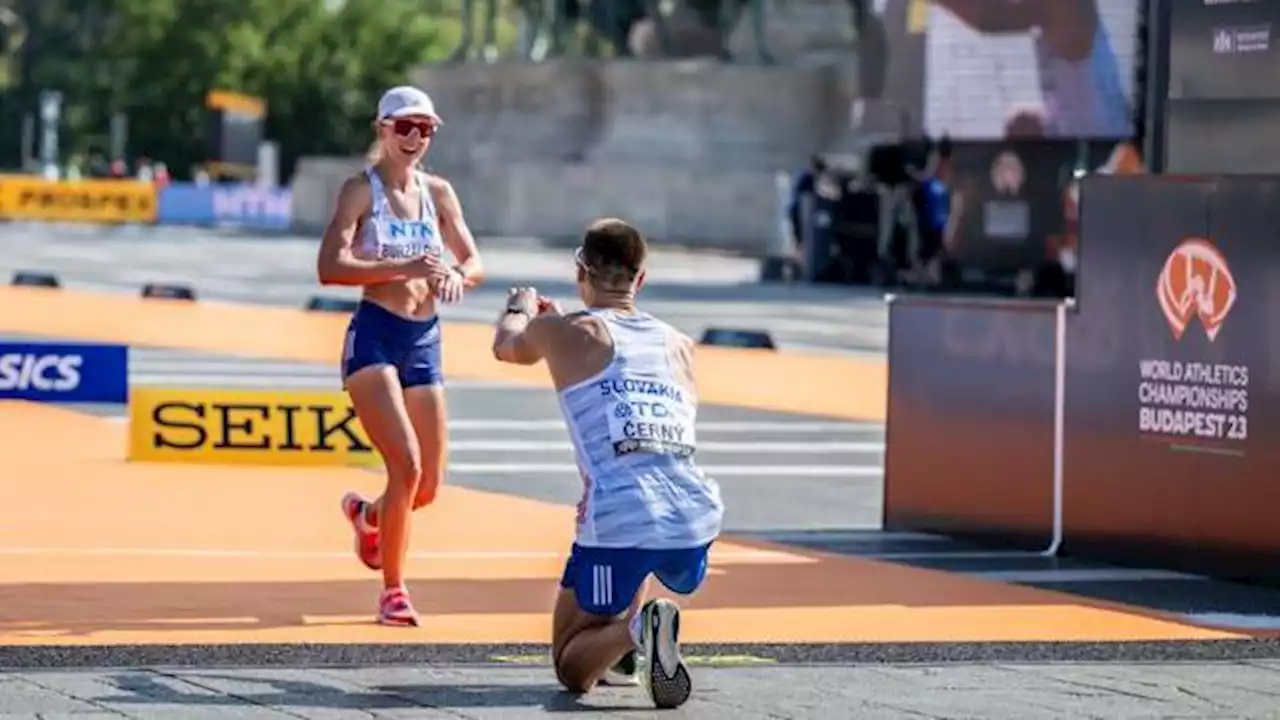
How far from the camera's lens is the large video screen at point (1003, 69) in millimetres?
42969

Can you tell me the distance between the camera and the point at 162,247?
5953cm

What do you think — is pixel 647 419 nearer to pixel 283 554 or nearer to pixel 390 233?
pixel 390 233

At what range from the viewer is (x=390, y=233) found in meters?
12.0

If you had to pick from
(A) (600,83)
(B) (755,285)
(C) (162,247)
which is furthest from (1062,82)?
(A) (600,83)

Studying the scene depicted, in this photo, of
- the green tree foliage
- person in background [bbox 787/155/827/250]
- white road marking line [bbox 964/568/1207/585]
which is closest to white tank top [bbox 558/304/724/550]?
white road marking line [bbox 964/568/1207/585]

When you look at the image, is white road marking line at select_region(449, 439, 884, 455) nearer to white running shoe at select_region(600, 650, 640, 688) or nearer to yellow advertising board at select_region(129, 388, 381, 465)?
yellow advertising board at select_region(129, 388, 381, 465)

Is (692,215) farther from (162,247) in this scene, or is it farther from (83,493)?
(83,493)

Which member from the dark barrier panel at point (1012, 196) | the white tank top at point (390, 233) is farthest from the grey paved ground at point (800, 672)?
the dark barrier panel at point (1012, 196)

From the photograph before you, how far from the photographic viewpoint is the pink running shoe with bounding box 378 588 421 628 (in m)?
11.9

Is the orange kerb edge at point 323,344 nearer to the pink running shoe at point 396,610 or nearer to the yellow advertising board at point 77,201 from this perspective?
the pink running shoe at point 396,610

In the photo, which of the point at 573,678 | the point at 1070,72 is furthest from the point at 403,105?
the point at 1070,72

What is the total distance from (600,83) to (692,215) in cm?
618

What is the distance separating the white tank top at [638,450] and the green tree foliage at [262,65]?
91.7m

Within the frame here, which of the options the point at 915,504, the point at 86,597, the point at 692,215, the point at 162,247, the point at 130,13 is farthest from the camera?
the point at 130,13
